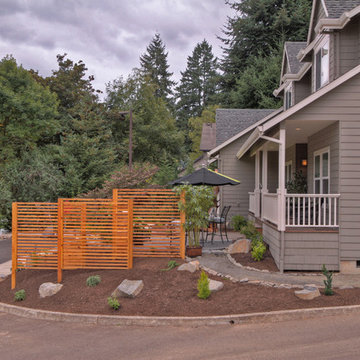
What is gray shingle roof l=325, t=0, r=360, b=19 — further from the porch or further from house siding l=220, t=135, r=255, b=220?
house siding l=220, t=135, r=255, b=220

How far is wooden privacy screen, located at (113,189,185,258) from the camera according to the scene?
859 centimetres

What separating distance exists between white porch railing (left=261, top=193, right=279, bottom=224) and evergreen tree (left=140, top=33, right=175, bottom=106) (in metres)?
47.0

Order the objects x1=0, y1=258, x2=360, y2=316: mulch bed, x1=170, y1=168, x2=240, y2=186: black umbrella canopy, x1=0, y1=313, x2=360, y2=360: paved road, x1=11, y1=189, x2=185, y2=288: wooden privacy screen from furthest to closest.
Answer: x1=170, y1=168, x2=240, y2=186: black umbrella canopy
x1=11, y1=189, x2=185, y2=288: wooden privacy screen
x1=0, y1=258, x2=360, y2=316: mulch bed
x1=0, y1=313, x2=360, y2=360: paved road

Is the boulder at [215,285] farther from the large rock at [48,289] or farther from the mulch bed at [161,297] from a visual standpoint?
the large rock at [48,289]

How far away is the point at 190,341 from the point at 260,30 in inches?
1354

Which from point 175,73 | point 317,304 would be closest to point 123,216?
point 317,304

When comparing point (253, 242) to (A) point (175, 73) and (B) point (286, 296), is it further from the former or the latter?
(A) point (175, 73)

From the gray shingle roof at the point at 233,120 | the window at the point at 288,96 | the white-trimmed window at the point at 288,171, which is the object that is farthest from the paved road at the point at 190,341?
the gray shingle roof at the point at 233,120

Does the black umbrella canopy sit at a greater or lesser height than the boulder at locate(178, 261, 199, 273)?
greater

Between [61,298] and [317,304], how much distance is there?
4.51 m

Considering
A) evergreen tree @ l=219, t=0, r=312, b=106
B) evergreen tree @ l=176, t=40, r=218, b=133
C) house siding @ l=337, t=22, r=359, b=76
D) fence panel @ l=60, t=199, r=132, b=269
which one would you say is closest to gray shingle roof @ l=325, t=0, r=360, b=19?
house siding @ l=337, t=22, r=359, b=76

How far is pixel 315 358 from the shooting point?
4.32 m

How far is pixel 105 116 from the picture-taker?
2970cm

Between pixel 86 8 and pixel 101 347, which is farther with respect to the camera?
pixel 86 8
